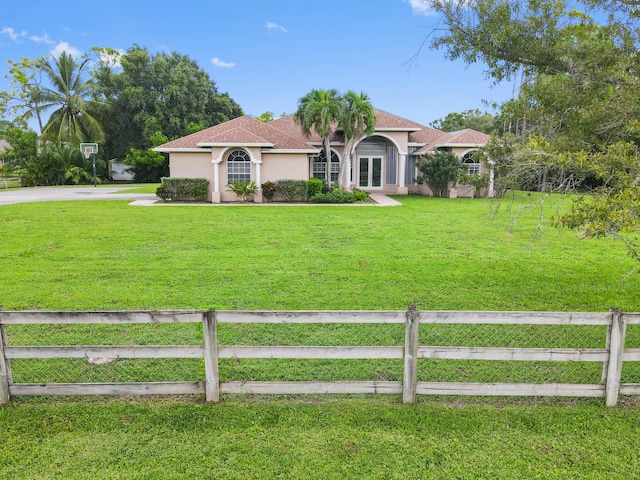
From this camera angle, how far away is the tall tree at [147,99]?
39.3 meters

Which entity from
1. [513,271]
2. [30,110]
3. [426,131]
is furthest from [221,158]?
[30,110]

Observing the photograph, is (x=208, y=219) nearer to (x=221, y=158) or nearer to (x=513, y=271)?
(x=221, y=158)

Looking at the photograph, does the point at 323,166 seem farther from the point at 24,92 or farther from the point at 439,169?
the point at 24,92

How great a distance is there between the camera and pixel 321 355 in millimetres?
4098

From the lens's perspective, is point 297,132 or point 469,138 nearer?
point 469,138

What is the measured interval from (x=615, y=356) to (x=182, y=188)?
21042 mm

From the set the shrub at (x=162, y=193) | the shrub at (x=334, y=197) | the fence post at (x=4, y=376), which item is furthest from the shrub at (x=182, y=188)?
the fence post at (x=4, y=376)

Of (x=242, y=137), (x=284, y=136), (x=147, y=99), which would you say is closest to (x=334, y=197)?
(x=284, y=136)

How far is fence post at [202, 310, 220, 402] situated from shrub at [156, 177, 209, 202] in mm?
19411

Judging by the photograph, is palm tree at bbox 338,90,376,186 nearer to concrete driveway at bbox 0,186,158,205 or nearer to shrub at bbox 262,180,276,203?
shrub at bbox 262,180,276,203

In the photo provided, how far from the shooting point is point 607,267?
31.2 feet

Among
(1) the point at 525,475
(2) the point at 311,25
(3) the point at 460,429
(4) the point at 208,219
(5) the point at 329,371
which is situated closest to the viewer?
(1) the point at 525,475

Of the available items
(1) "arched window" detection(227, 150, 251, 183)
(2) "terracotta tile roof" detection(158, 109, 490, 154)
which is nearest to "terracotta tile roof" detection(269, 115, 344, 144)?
(2) "terracotta tile roof" detection(158, 109, 490, 154)

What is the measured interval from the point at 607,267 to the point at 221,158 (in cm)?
1753
